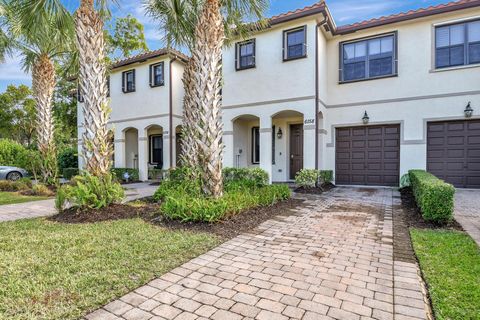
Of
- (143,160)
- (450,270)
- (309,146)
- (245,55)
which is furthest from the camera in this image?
(143,160)

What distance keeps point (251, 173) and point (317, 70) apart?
4435 millimetres

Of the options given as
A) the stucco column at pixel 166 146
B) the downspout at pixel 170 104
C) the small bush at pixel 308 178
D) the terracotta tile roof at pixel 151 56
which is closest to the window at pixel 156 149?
the stucco column at pixel 166 146

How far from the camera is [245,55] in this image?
12.1 meters

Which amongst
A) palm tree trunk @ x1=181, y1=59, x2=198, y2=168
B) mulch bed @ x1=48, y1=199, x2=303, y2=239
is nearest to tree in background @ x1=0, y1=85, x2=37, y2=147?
palm tree trunk @ x1=181, y1=59, x2=198, y2=168

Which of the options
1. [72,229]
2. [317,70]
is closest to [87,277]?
[72,229]

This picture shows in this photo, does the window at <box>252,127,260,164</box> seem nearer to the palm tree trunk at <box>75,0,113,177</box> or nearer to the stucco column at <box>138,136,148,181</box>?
the stucco column at <box>138,136,148,181</box>

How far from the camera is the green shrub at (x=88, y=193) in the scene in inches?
241

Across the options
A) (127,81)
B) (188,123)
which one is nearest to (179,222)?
(188,123)

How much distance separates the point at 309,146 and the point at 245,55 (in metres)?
4.78

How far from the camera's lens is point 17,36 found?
10008 mm

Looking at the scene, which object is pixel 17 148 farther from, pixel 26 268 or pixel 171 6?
pixel 26 268

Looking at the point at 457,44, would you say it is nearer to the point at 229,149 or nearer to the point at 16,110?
the point at 229,149

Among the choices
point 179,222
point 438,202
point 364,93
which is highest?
point 364,93

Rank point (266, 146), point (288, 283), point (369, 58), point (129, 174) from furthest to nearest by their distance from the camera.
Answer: point (129, 174)
point (266, 146)
point (369, 58)
point (288, 283)
